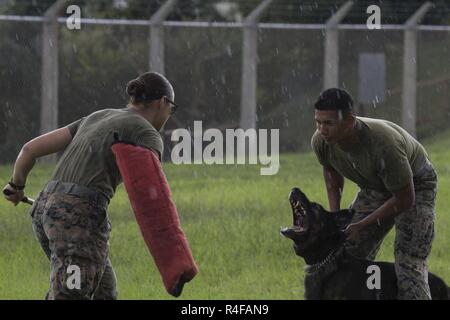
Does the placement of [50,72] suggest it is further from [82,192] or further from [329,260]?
[82,192]

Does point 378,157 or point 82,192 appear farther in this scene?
point 378,157

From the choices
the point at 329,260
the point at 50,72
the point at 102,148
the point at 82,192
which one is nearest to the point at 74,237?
the point at 82,192

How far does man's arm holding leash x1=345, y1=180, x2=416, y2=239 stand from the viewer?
Answer: 6547 mm

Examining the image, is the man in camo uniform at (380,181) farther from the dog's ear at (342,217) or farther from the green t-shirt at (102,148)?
the green t-shirt at (102,148)

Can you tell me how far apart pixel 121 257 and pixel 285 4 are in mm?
13798

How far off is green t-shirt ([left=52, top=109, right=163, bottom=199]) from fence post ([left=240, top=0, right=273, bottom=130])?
13.0 meters

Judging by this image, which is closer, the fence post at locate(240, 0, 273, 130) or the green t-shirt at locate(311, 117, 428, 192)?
the green t-shirt at locate(311, 117, 428, 192)

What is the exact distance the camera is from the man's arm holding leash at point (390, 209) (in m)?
6.55

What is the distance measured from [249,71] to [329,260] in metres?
12.7

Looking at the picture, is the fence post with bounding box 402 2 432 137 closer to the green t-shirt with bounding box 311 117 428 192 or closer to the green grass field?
the green grass field

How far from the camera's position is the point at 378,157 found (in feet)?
21.5

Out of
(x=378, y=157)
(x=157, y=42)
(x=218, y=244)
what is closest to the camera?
(x=378, y=157)

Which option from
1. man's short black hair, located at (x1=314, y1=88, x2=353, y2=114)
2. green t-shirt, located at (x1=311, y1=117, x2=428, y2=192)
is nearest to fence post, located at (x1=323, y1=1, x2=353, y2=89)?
green t-shirt, located at (x1=311, y1=117, x2=428, y2=192)
